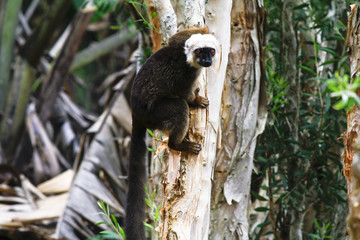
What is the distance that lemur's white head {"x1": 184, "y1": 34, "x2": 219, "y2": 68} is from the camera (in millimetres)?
3105

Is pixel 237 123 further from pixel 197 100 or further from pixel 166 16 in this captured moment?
pixel 166 16

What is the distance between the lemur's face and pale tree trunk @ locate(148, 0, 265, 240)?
52 mm

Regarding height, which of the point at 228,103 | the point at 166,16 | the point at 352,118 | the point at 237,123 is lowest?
the point at 352,118

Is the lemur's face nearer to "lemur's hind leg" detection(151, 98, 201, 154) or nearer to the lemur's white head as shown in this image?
the lemur's white head

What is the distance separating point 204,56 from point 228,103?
70 cm

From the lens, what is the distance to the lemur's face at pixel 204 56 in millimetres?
3138

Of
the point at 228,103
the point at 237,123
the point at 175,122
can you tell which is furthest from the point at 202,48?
the point at 237,123

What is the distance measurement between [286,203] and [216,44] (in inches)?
73.6

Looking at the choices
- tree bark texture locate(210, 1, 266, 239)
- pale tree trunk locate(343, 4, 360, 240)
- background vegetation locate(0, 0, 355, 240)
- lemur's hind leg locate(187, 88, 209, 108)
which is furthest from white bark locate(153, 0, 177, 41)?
pale tree trunk locate(343, 4, 360, 240)

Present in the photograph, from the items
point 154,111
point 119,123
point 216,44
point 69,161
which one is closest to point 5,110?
point 69,161

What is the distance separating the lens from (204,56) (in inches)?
125

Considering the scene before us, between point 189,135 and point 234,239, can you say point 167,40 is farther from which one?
point 234,239

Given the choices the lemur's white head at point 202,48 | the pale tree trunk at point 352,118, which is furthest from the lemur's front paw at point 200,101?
the pale tree trunk at point 352,118

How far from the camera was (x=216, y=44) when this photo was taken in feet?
10.4
